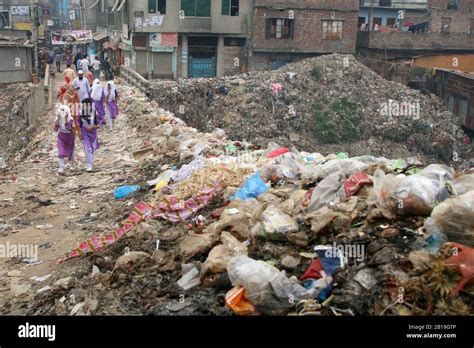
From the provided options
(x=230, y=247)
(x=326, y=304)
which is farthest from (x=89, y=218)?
(x=326, y=304)

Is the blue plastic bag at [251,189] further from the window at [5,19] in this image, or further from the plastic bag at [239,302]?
the window at [5,19]

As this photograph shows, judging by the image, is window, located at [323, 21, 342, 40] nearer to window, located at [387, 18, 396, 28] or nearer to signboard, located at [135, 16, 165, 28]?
window, located at [387, 18, 396, 28]

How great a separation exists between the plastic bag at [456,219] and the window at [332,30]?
96.3ft

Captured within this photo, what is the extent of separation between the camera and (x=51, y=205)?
9680 mm

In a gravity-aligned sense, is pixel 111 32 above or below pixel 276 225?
above

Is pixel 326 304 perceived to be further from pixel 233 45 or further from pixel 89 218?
pixel 233 45

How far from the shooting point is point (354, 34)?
33750 millimetres

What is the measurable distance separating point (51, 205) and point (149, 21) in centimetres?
2207

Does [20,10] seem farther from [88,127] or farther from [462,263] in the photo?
[462,263]

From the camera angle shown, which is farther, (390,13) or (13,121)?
(390,13)

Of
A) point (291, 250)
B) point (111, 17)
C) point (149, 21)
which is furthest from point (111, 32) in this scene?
point (291, 250)

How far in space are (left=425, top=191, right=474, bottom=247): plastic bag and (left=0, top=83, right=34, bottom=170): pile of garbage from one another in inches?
588

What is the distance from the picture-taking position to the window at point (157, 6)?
29952mm

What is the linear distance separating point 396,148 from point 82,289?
76.4 ft
